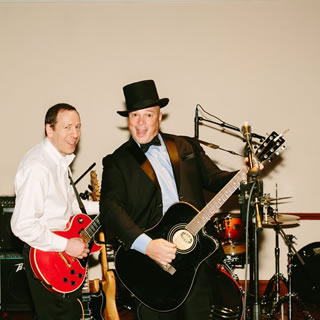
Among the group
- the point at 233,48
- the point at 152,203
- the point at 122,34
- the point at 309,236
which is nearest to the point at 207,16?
the point at 233,48

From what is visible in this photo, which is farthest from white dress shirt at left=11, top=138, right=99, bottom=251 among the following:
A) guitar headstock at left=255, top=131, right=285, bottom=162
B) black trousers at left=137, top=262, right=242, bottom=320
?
guitar headstock at left=255, top=131, right=285, bottom=162

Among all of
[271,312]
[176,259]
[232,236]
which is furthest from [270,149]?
[271,312]

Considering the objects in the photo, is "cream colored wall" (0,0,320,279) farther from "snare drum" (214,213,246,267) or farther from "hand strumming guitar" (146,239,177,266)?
"hand strumming guitar" (146,239,177,266)

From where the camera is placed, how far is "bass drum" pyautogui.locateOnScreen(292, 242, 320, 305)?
182 inches

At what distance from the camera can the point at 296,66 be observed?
17.6 feet

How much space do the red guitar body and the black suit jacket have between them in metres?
0.64

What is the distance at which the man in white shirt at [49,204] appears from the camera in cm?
312

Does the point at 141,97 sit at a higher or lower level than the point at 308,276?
higher

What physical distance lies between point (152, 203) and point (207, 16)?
3.21m

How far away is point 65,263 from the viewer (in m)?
3.38

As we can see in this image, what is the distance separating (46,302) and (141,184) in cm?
116

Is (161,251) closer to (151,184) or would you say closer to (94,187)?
(151,184)

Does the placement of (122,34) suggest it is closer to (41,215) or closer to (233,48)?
(233,48)

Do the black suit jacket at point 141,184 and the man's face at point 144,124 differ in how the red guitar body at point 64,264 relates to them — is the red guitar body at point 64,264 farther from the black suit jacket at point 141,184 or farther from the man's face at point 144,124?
the man's face at point 144,124
